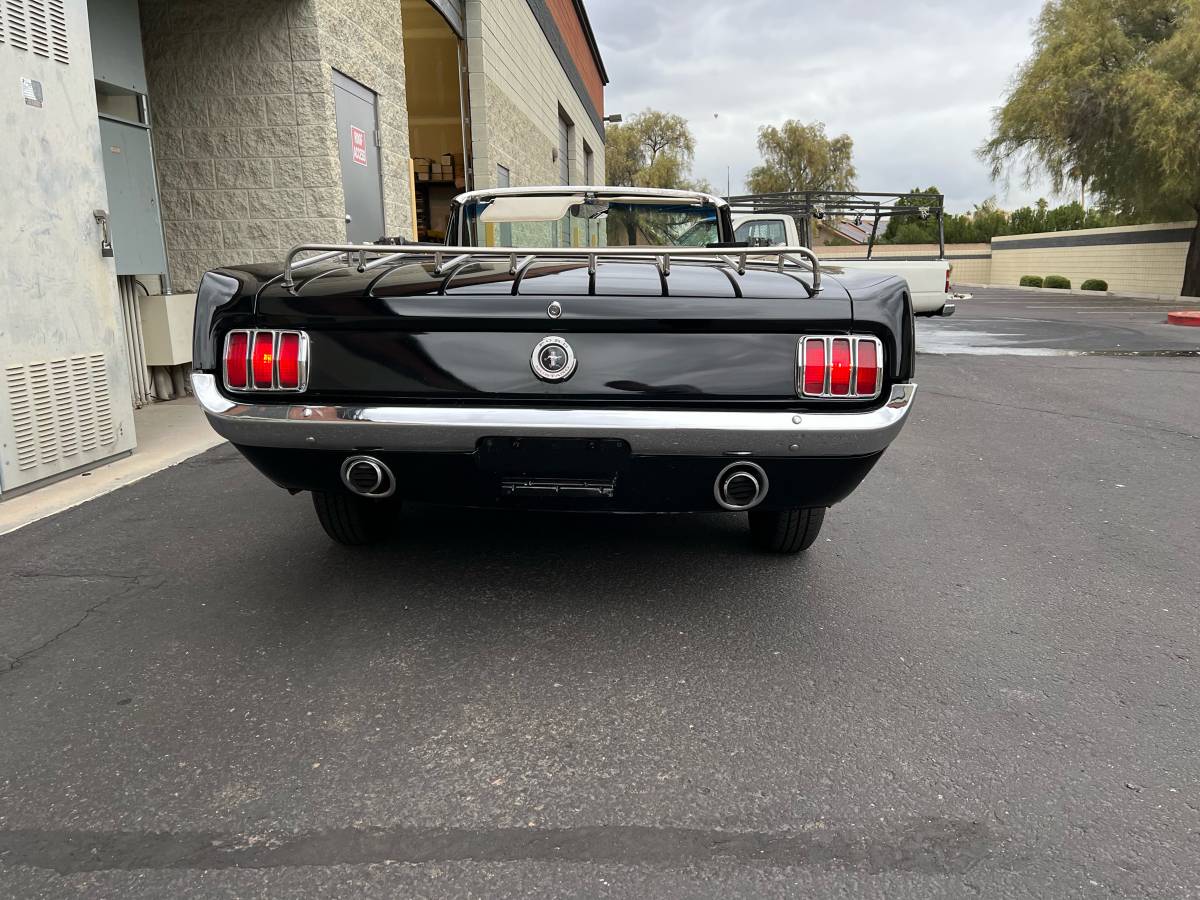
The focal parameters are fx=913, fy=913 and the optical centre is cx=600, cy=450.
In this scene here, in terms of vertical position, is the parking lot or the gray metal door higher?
the gray metal door

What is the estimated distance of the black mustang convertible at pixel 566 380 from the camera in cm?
257

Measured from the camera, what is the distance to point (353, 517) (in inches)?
137

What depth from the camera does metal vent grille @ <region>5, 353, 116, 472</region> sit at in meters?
4.55

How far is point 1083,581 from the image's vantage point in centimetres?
344

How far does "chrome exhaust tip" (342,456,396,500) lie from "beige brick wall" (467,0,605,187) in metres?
11.3

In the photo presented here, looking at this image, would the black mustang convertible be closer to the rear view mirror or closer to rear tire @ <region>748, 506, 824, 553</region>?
rear tire @ <region>748, 506, 824, 553</region>

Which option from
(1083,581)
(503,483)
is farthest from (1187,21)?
(503,483)

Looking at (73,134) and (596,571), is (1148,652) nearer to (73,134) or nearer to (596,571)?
(596,571)

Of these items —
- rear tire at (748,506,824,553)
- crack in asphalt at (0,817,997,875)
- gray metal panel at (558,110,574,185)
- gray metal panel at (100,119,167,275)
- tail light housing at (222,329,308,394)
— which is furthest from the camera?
gray metal panel at (558,110,574,185)

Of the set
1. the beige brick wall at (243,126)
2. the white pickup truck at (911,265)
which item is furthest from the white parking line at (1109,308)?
the beige brick wall at (243,126)

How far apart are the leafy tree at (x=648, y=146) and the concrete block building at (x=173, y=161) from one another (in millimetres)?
42801

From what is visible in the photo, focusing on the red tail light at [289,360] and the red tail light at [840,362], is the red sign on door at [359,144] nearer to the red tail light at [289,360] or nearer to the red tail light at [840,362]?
the red tail light at [289,360]

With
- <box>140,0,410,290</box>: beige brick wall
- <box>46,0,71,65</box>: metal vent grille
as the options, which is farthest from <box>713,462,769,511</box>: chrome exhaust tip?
<box>140,0,410,290</box>: beige brick wall

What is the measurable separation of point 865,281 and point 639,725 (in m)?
1.46
